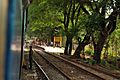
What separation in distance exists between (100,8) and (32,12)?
1259 centimetres

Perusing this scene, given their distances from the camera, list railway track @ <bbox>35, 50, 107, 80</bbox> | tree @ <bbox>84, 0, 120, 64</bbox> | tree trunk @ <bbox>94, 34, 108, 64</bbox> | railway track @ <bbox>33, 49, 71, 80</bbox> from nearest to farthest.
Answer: railway track @ <bbox>33, 49, 71, 80</bbox>
railway track @ <bbox>35, 50, 107, 80</bbox>
tree @ <bbox>84, 0, 120, 64</bbox>
tree trunk @ <bbox>94, 34, 108, 64</bbox>

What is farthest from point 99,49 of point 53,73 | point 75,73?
point 53,73

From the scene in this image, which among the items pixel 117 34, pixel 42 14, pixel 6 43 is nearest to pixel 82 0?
pixel 117 34

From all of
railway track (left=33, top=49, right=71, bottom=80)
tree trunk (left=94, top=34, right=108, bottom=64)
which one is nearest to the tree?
tree trunk (left=94, top=34, right=108, bottom=64)

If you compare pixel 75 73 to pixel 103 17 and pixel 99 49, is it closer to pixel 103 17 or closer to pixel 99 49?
pixel 103 17

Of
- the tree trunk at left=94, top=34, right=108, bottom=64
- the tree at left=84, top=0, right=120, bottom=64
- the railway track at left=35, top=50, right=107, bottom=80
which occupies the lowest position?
the railway track at left=35, top=50, right=107, bottom=80

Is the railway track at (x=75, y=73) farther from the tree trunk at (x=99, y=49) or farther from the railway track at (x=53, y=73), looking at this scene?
the tree trunk at (x=99, y=49)

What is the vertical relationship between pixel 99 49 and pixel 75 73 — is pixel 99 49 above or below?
above

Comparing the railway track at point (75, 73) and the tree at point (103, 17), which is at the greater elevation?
the tree at point (103, 17)

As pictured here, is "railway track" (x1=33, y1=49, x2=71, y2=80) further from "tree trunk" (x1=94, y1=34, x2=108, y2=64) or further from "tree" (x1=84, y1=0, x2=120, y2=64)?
"tree trunk" (x1=94, y1=34, x2=108, y2=64)

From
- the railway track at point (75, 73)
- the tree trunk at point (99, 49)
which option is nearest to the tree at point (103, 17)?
the tree trunk at point (99, 49)

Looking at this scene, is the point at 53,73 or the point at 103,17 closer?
the point at 53,73

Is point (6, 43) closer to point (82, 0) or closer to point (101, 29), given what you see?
point (101, 29)

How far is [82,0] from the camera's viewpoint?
22406 mm
